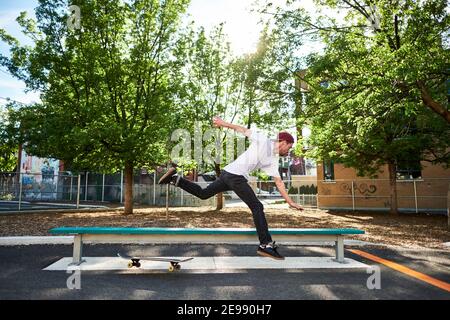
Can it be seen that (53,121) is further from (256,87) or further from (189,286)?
(189,286)

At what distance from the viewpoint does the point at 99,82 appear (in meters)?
14.8

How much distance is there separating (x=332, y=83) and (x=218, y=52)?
10.1 meters

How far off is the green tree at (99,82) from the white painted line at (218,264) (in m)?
8.89

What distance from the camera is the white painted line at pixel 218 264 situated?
15.9 feet

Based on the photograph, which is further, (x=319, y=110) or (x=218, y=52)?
(x=218, y=52)

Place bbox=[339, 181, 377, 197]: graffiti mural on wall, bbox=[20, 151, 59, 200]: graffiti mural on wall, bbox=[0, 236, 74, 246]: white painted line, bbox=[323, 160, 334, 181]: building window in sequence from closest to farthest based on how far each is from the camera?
bbox=[0, 236, 74, 246]: white painted line
bbox=[20, 151, 59, 200]: graffiti mural on wall
bbox=[339, 181, 377, 197]: graffiti mural on wall
bbox=[323, 160, 334, 181]: building window

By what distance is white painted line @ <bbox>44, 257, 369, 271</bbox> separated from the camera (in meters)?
4.84

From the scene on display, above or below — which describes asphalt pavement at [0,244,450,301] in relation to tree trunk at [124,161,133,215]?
below

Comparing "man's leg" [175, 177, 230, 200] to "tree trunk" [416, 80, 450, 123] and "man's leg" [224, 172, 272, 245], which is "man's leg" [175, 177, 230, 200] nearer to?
"man's leg" [224, 172, 272, 245]

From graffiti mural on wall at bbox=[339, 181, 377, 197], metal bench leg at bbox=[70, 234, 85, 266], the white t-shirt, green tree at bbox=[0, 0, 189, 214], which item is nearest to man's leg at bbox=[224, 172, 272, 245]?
the white t-shirt

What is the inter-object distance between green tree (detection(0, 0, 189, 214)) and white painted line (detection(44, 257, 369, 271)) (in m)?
8.89

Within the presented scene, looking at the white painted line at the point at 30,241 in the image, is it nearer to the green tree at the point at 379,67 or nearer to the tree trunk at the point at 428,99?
the green tree at the point at 379,67

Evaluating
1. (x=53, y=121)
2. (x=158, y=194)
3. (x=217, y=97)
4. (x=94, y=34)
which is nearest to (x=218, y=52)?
(x=217, y=97)
